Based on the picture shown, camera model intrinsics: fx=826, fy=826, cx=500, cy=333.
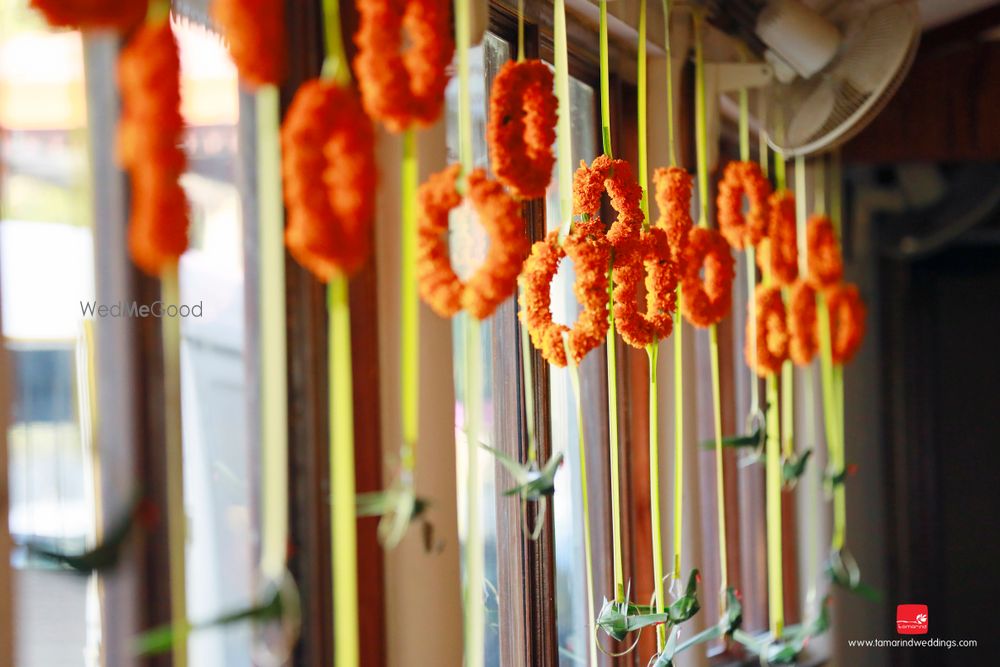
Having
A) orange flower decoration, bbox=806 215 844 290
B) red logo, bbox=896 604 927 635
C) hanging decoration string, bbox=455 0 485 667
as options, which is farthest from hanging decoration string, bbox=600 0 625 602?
red logo, bbox=896 604 927 635

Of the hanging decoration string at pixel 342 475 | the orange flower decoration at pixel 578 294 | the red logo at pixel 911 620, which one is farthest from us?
the red logo at pixel 911 620

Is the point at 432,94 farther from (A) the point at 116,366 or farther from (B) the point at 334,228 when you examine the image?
(A) the point at 116,366

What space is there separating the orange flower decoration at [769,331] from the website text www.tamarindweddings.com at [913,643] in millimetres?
1019

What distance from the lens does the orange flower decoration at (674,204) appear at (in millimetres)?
1074

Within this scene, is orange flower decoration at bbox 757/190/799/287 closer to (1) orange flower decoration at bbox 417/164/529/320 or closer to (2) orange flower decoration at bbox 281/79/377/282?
(1) orange flower decoration at bbox 417/164/529/320

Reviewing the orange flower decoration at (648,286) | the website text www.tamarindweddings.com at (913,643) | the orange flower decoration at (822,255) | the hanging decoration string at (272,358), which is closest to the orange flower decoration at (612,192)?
the orange flower decoration at (648,286)

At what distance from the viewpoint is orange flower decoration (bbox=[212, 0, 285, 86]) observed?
0.60m

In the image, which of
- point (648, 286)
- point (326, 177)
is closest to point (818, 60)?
point (648, 286)

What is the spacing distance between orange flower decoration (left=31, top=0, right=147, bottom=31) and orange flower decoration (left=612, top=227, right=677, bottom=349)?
567 mm

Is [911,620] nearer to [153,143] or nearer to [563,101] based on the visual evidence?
[563,101]

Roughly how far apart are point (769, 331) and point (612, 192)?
54cm

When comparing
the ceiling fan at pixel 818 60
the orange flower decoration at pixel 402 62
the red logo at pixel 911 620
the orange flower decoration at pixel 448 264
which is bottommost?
the red logo at pixel 911 620

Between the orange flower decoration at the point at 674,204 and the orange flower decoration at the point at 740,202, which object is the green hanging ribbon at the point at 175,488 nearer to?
the orange flower decoration at the point at 674,204

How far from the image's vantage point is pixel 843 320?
64.8 inches
